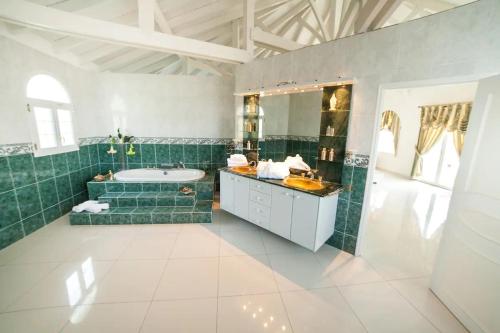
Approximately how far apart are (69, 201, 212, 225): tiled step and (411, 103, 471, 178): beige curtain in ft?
21.3

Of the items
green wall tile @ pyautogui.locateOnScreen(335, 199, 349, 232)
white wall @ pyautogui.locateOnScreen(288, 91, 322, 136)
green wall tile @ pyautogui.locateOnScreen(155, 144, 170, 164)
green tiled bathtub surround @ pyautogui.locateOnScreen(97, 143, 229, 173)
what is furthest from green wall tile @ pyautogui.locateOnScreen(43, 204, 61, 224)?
green wall tile @ pyautogui.locateOnScreen(335, 199, 349, 232)

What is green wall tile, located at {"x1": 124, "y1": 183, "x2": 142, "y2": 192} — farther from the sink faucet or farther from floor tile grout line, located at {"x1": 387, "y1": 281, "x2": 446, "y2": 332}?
floor tile grout line, located at {"x1": 387, "y1": 281, "x2": 446, "y2": 332}

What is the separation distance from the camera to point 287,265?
7.80ft

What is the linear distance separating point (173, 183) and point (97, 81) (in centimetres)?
→ 289

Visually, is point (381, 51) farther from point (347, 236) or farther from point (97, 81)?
point (97, 81)

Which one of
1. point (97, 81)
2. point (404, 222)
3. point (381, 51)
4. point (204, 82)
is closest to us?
point (381, 51)

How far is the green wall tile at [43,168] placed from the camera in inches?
115

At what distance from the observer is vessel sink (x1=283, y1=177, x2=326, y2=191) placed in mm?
2537

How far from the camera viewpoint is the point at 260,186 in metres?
2.84

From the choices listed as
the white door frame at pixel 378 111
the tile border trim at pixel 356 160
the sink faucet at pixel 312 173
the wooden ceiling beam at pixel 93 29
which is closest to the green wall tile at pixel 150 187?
the wooden ceiling beam at pixel 93 29

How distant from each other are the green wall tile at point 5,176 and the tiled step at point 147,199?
3.50 feet

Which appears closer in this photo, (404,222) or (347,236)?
(347,236)

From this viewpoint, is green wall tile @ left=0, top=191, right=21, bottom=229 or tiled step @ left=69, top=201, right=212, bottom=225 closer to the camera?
green wall tile @ left=0, top=191, right=21, bottom=229

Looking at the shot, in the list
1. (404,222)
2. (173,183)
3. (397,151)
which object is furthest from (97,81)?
(397,151)
